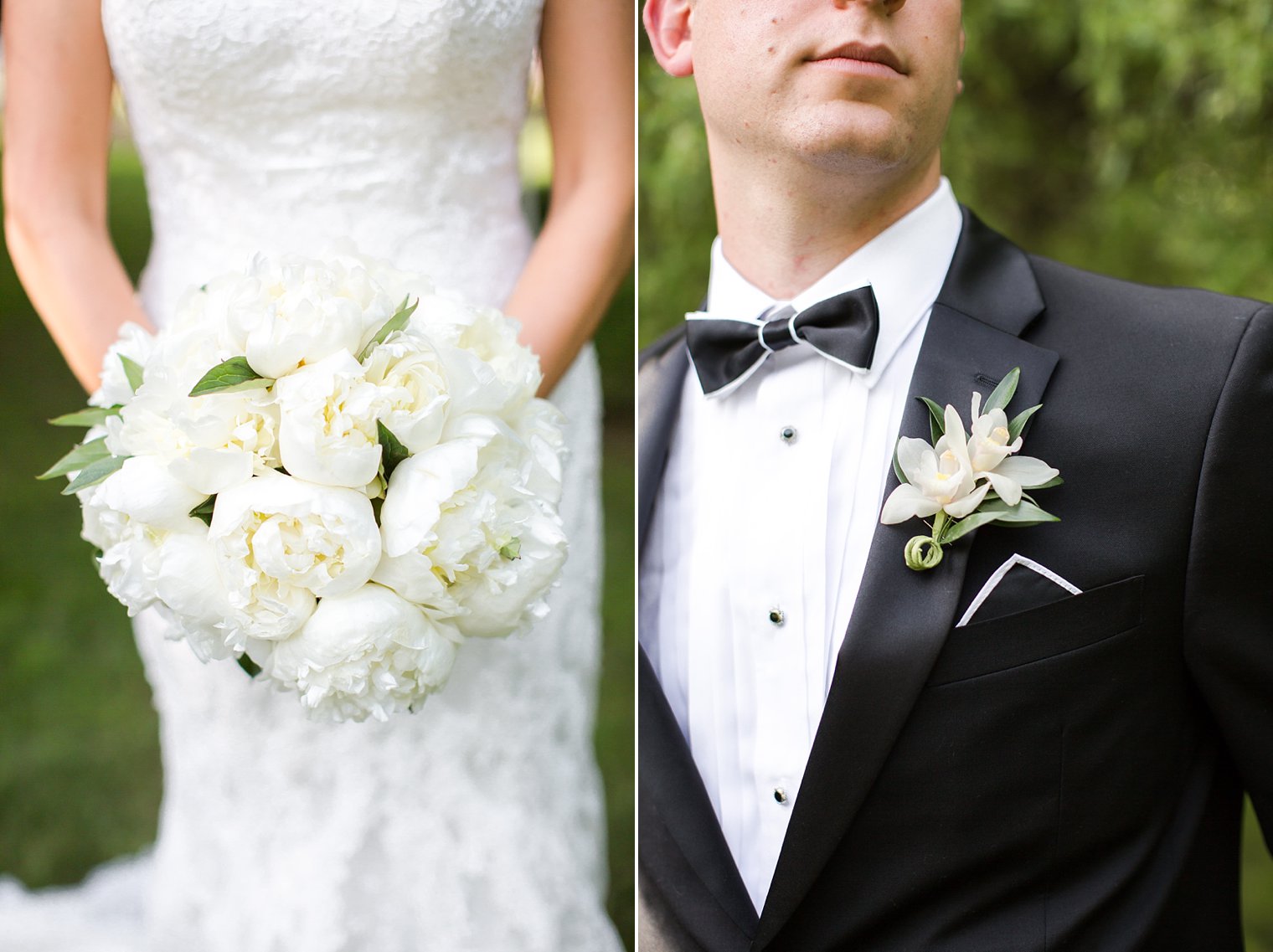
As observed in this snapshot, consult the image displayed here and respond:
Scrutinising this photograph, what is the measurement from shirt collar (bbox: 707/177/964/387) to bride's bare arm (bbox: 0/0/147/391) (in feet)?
2.62

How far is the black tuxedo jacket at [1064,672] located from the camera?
109cm

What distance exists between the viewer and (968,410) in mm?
1120

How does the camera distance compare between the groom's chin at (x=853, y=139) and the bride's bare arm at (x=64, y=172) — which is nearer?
the groom's chin at (x=853, y=139)

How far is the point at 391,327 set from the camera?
1.13m

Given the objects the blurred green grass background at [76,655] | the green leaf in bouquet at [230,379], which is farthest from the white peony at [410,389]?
the blurred green grass background at [76,655]

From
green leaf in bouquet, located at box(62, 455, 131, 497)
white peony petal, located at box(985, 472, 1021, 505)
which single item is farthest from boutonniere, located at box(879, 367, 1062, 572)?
Result: green leaf in bouquet, located at box(62, 455, 131, 497)

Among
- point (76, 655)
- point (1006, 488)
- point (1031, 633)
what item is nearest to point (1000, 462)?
point (1006, 488)

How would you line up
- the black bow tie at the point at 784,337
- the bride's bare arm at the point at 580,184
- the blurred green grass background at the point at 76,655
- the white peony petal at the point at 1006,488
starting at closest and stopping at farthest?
1. the white peony petal at the point at 1006,488
2. the black bow tie at the point at 784,337
3. the bride's bare arm at the point at 580,184
4. the blurred green grass background at the point at 76,655

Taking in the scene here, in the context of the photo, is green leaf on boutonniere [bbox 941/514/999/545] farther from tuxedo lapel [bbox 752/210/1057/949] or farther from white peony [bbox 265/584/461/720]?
white peony [bbox 265/584/461/720]

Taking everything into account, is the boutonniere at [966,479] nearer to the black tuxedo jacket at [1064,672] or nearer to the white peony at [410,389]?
the black tuxedo jacket at [1064,672]

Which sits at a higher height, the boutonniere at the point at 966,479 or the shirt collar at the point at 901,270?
the shirt collar at the point at 901,270

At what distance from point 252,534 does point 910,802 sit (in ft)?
2.16

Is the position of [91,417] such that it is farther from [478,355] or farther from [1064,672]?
[1064,672]

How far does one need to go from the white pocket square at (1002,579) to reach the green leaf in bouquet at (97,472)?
0.84 m
